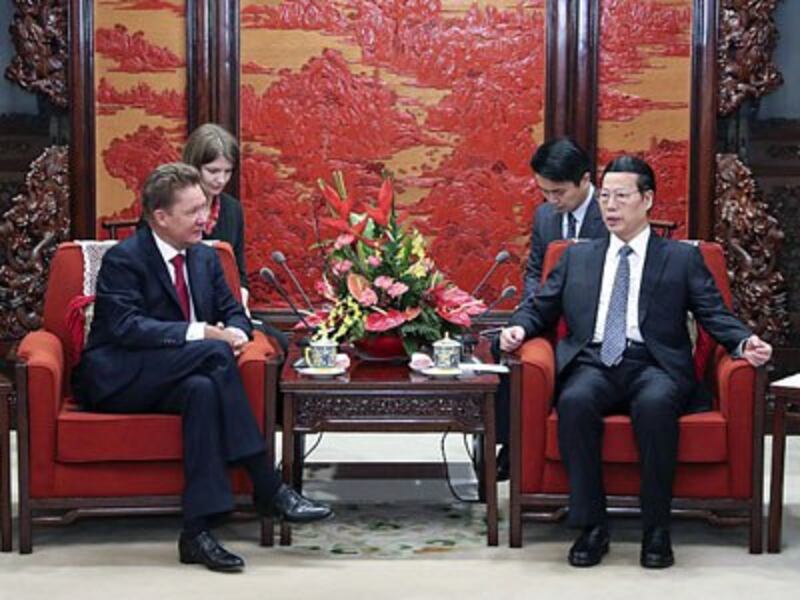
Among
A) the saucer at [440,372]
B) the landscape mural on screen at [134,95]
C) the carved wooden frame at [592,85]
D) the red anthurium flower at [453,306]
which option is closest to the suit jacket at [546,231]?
the red anthurium flower at [453,306]

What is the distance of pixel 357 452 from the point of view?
5.67 metres

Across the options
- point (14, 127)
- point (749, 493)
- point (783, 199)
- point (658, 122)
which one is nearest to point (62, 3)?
point (14, 127)

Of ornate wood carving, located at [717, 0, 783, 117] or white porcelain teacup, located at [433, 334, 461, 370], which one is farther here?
ornate wood carving, located at [717, 0, 783, 117]

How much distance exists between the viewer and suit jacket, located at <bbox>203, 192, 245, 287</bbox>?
17.4 feet

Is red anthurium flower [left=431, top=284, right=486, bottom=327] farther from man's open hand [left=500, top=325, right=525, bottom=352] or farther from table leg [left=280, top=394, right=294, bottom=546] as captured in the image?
table leg [left=280, top=394, right=294, bottom=546]

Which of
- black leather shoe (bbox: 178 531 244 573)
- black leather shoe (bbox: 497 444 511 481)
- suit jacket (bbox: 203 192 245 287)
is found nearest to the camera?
black leather shoe (bbox: 178 531 244 573)

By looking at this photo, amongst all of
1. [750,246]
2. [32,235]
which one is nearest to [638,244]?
[750,246]

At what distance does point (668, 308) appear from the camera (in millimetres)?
4387

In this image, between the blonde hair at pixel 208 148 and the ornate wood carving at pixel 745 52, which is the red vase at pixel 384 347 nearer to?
the blonde hair at pixel 208 148

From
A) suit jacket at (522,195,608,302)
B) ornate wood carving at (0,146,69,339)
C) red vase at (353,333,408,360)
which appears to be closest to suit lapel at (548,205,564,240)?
suit jacket at (522,195,608,302)

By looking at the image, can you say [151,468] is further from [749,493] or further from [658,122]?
[658,122]

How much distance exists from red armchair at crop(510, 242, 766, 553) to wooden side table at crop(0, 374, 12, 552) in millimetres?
1372

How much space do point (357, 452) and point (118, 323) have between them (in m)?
1.61

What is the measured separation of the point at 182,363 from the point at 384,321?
0.61 meters
